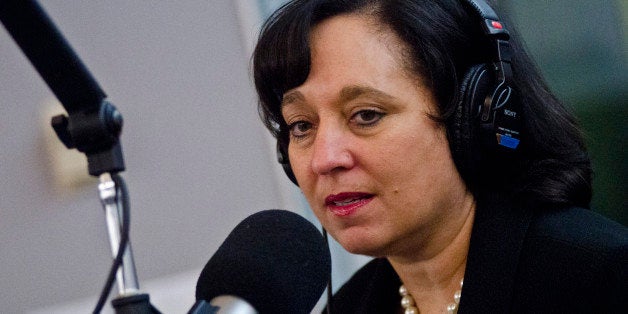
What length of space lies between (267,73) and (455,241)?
0.38 metres

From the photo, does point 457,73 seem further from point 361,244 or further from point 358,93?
point 361,244

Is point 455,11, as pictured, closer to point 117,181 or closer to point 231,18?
point 117,181

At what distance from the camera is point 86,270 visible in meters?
2.05

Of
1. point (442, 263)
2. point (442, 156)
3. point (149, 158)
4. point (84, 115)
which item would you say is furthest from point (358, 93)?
point (149, 158)

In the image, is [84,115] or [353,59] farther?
[353,59]

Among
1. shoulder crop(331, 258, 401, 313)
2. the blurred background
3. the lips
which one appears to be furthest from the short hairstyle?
the blurred background

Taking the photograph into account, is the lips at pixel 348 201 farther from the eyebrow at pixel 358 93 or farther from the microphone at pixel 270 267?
the microphone at pixel 270 267

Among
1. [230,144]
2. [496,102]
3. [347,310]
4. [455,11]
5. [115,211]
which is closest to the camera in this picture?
[115,211]

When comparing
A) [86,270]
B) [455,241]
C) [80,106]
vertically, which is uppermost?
[80,106]

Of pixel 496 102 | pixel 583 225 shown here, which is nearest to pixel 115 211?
pixel 496 102

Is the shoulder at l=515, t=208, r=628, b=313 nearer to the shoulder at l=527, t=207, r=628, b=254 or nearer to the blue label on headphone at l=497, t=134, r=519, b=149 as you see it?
the shoulder at l=527, t=207, r=628, b=254

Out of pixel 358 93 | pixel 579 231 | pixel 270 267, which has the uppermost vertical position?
pixel 358 93

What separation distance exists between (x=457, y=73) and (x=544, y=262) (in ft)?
0.97

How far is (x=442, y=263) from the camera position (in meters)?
1.21
